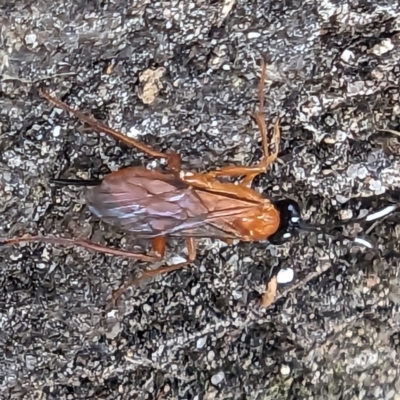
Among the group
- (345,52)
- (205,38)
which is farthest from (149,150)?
(345,52)

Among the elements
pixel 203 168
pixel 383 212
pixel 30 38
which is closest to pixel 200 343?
pixel 203 168

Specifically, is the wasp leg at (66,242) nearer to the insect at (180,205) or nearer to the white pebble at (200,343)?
the insect at (180,205)

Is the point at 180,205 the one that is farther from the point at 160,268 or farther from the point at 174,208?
the point at 160,268

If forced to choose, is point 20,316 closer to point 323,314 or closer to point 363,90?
point 323,314

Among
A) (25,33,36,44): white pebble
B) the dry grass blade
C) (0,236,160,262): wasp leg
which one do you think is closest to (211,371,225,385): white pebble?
the dry grass blade

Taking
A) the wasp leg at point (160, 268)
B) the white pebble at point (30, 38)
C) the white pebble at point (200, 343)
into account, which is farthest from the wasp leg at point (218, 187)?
the white pebble at point (30, 38)

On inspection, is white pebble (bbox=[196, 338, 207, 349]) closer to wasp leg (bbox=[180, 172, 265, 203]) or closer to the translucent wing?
the translucent wing
